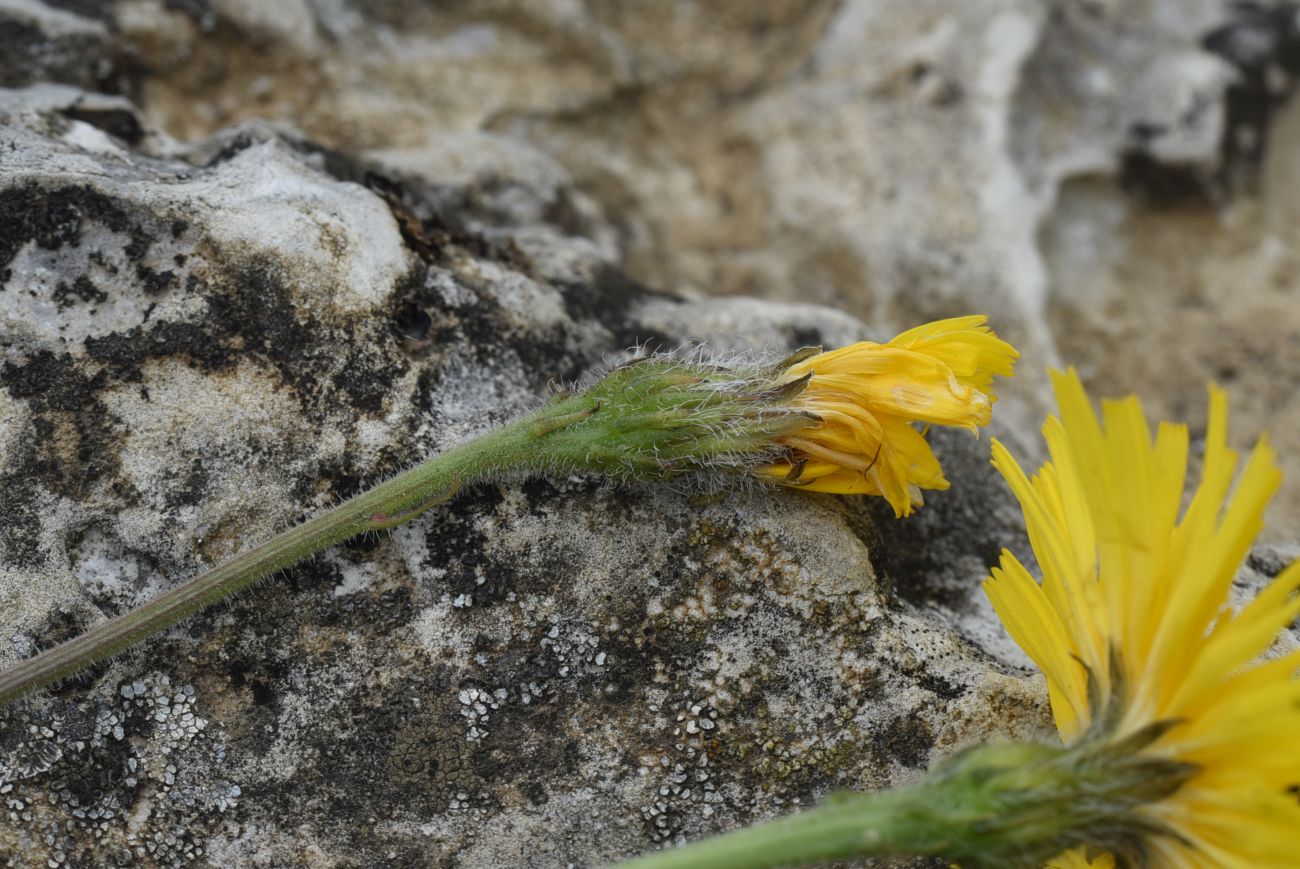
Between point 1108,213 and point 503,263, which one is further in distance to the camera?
point 1108,213

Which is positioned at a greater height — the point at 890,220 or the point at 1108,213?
the point at 1108,213

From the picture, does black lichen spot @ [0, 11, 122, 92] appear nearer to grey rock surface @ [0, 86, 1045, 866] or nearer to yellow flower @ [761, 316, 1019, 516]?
grey rock surface @ [0, 86, 1045, 866]

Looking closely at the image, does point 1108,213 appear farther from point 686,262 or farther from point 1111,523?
point 1111,523

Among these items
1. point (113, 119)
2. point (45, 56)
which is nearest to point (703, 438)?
point (113, 119)

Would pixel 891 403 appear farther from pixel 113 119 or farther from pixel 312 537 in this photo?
pixel 113 119

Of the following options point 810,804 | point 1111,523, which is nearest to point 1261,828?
Result: point 1111,523

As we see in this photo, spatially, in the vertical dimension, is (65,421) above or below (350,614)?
above

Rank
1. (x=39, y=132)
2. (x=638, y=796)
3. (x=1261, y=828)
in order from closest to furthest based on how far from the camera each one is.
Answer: (x=1261, y=828), (x=638, y=796), (x=39, y=132)
